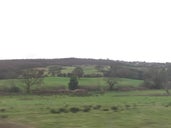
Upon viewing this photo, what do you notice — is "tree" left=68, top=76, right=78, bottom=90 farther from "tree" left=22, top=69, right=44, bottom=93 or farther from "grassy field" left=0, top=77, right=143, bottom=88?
"tree" left=22, top=69, right=44, bottom=93

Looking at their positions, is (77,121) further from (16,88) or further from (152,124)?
(16,88)

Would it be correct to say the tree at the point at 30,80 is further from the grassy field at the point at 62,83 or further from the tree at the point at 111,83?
the tree at the point at 111,83

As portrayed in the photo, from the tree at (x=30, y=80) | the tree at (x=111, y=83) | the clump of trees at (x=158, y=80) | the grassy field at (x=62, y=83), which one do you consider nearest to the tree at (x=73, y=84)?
the grassy field at (x=62, y=83)

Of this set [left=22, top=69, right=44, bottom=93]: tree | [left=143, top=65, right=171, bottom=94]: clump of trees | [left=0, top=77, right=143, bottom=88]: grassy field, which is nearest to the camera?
[left=22, top=69, right=44, bottom=93]: tree

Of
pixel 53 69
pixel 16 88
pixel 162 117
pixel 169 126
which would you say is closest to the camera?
pixel 169 126

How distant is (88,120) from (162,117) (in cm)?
704

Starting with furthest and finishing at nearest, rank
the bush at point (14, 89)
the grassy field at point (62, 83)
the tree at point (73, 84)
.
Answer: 1. the grassy field at point (62, 83)
2. the tree at point (73, 84)
3. the bush at point (14, 89)

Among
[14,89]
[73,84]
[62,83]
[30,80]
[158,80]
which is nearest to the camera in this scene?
[14,89]

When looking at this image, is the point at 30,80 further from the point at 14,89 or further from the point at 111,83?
the point at 111,83

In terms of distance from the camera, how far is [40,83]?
107m

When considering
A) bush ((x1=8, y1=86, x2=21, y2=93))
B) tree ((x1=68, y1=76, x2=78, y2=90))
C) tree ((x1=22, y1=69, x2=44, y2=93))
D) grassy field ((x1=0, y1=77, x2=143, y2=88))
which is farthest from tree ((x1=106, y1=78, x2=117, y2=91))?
bush ((x1=8, y1=86, x2=21, y2=93))

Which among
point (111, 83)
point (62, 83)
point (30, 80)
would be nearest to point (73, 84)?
point (62, 83)

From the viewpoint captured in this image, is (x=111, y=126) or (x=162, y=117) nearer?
(x=111, y=126)

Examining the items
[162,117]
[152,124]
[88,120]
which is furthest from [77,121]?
[162,117]
